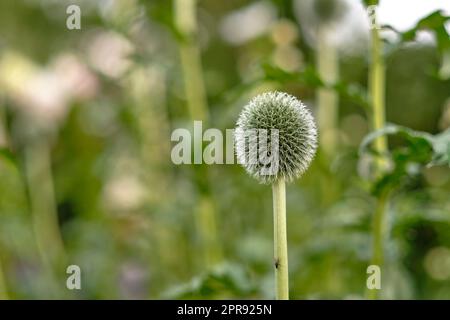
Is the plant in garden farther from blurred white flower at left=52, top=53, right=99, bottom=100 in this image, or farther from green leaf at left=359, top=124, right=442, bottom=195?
blurred white flower at left=52, top=53, right=99, bottom=100

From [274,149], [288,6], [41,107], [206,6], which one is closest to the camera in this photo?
[274,149]

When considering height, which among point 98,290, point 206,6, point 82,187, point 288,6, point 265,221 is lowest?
point 98,290

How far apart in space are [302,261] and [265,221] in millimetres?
678

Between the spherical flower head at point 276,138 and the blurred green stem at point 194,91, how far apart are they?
0.67 meters

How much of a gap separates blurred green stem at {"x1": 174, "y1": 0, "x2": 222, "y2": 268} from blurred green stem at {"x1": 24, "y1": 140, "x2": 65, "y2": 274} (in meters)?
0.70

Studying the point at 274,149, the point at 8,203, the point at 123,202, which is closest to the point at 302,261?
the point at 274,149

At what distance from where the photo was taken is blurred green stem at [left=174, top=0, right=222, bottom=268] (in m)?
1.54

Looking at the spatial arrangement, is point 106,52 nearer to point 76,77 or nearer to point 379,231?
point 76,77

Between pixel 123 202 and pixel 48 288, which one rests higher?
pixel 123 202

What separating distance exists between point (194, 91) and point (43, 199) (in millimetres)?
882

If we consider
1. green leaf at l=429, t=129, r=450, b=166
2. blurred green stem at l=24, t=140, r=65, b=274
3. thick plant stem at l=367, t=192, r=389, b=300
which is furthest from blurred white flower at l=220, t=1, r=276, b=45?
green leaf at l=429, t=129, r=450, b=166

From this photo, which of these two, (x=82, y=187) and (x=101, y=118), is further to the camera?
(x=82, y=187)

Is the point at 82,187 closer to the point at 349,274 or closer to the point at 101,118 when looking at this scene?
the point at 101,118
